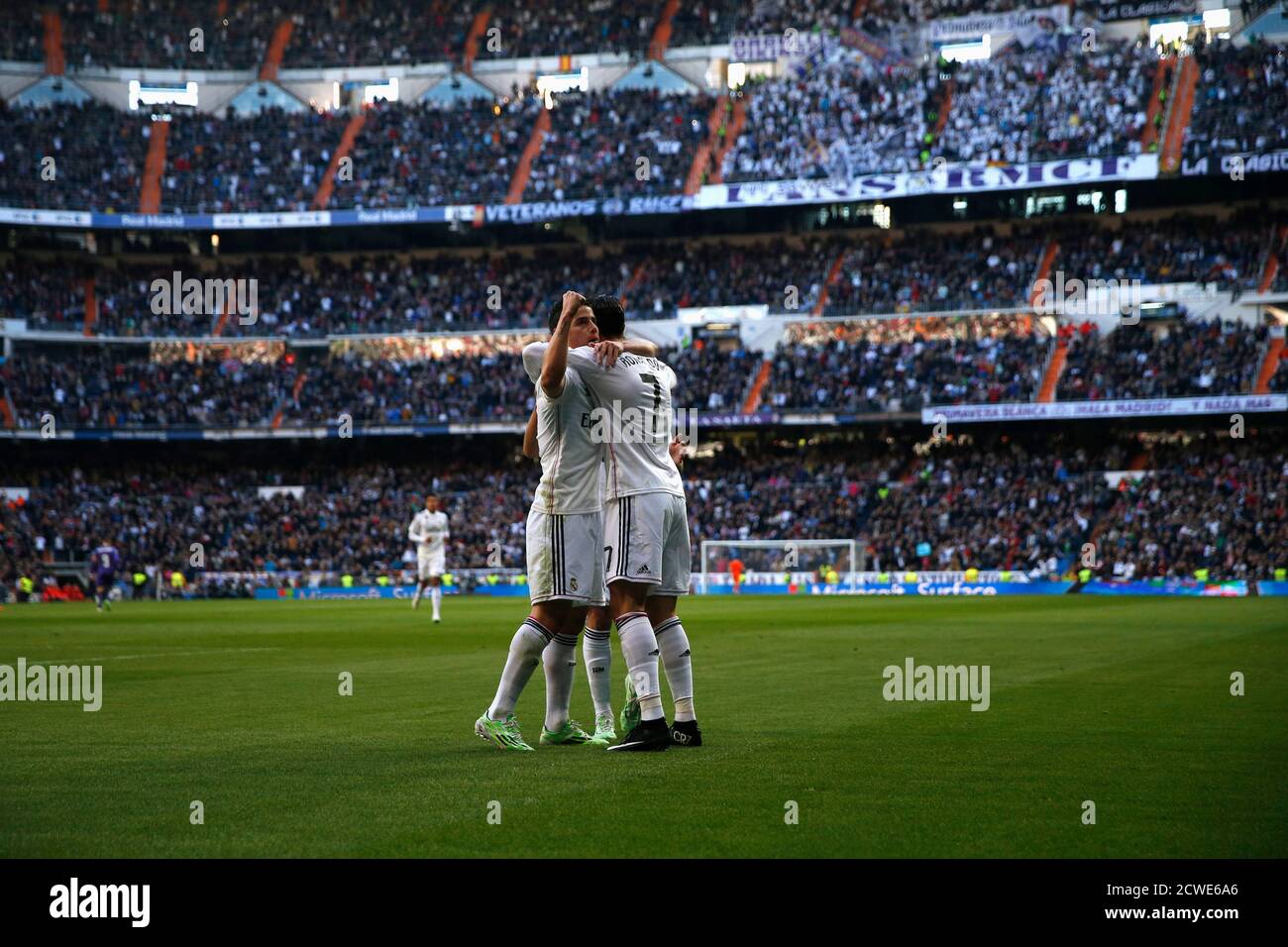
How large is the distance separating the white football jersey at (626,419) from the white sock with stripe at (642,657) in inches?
34.2

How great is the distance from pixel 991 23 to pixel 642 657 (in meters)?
63.2

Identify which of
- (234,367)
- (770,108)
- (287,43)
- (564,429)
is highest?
(287,43)

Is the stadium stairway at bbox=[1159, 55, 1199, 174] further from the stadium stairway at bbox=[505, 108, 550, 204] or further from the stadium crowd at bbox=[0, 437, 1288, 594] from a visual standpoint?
the stadium stairway at bbox=[505, 108, 550, 204]

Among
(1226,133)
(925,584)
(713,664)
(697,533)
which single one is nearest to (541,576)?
(713,664)

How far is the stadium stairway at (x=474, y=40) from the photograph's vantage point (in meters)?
74.0

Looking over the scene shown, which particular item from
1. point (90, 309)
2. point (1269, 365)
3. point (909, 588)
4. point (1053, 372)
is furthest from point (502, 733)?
point (90, 309)

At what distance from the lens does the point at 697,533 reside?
56.1 m

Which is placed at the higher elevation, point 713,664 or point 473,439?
point 473,439

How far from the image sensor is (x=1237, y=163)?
54.6m
